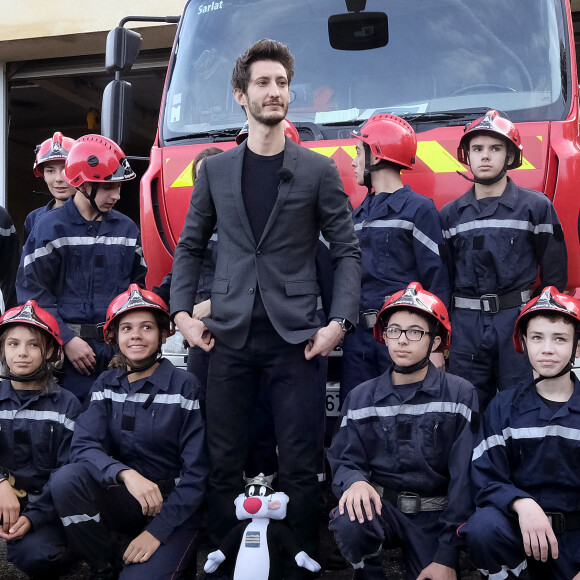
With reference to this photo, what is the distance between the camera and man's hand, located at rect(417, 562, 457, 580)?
3.48 meters

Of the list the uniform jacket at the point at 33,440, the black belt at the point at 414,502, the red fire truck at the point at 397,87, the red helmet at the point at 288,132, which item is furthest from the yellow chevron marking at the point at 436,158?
the uniform jacket at the point at 33,440

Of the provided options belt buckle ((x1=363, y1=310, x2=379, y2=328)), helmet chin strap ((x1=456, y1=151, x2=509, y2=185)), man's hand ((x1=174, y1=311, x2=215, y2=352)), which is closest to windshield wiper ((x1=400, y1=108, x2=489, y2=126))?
helmet chin strap ((x1=456, y1=151, x2=509, y2=185))

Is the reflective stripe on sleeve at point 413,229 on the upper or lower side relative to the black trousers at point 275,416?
upper

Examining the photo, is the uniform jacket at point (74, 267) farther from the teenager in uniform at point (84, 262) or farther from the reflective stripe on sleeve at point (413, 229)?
the reflective stripe on sleeve at point (413, 229)

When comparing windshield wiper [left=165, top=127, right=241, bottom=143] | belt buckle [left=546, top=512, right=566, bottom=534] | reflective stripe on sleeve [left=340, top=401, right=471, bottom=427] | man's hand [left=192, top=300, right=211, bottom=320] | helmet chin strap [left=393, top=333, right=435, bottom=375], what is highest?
windshield wiper [left=165, top=127, right=241, bottom=143]

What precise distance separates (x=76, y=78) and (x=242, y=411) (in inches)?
424

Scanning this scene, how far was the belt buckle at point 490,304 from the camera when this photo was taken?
13.7 ft

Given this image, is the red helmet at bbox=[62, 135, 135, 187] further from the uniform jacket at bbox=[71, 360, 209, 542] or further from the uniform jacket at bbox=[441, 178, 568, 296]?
the uniform jacket at bbox=[441, 178, 568, 296]

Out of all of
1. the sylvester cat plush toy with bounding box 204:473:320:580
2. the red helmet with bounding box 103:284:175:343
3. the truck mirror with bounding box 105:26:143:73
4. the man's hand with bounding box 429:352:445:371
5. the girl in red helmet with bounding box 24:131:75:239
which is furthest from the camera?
the girl in red helmet with bounding box 24:131:75:239

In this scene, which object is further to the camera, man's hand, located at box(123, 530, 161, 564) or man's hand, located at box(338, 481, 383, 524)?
man's hand, located at box(123, 530, 161, 564)

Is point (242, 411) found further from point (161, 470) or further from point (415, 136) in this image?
point (415, 136)

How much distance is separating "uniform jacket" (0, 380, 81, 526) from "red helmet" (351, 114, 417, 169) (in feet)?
6.78

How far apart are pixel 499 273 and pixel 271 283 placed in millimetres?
1264

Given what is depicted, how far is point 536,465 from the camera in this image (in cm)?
348
